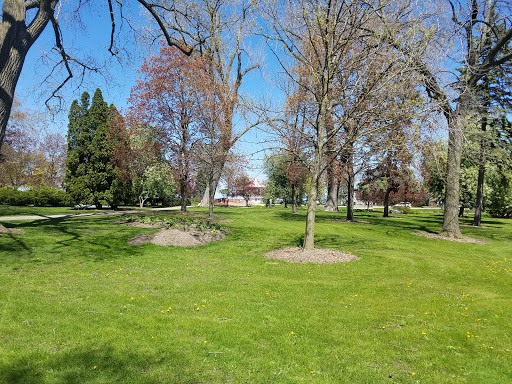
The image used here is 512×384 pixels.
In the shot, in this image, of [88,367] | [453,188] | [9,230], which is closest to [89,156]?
[9,230]

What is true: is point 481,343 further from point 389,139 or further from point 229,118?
point 229,118

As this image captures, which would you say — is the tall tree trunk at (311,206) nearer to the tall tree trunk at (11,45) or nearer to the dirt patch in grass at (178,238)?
the dirt patch in grass at (178,238)

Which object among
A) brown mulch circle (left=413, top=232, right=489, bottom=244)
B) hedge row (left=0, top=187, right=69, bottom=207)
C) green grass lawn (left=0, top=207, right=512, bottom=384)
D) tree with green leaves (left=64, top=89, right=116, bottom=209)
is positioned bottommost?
green grass lawn (left=0, top=207, right=512, bottom=384)

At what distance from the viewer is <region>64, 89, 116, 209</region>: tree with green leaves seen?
27.9m

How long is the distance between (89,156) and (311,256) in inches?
1003

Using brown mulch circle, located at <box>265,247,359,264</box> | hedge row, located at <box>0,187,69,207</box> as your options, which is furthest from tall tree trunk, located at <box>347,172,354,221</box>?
hedge row, located at <box>0,187,69,207</box>

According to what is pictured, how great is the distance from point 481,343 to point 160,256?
815cm

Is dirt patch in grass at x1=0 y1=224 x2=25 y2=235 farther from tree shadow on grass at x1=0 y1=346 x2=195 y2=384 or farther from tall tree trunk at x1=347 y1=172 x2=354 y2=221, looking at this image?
tall tree trunk at x1=347 y1=172 x2=354 y2=221

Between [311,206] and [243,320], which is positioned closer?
[243,320]

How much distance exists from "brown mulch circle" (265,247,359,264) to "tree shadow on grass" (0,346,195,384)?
6646 mm

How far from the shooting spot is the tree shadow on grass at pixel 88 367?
3121mm

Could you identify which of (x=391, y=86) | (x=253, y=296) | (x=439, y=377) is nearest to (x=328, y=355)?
(x=439, y=377)

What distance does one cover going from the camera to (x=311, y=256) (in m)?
10.1

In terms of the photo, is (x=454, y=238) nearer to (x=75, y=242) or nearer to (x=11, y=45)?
(x=75, y=242)
